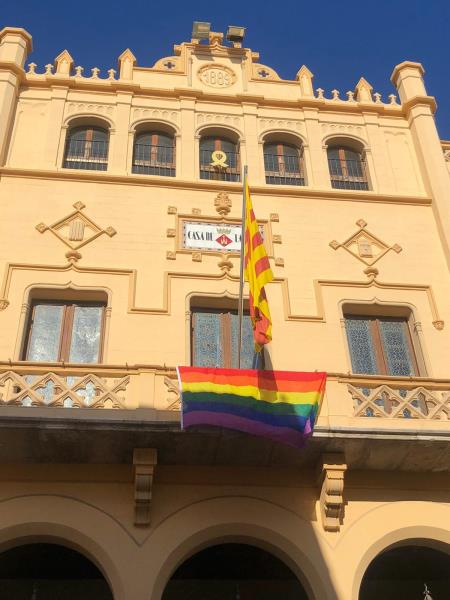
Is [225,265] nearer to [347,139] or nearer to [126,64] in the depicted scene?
[347,139]

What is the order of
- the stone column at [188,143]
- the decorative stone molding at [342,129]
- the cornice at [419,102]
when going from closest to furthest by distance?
the stone column at [188,143], the decorative stone molding at [342,129], the cornice at [419,102]

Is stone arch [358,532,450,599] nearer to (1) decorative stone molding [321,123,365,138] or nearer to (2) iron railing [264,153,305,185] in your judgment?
(2) iron railing [264,153,305,185]

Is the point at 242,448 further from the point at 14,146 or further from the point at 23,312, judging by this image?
the point at 14,146

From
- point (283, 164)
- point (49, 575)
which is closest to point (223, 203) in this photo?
point (283, 164)

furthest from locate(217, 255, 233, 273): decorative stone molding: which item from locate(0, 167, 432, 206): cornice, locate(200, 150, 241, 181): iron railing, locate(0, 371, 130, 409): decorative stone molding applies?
locate(0, 371, 130, 409): decorative stone molding

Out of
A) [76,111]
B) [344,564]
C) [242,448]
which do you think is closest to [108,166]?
[76,111]

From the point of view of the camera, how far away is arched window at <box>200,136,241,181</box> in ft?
58.1

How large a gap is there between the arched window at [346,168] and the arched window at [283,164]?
813 millimetres

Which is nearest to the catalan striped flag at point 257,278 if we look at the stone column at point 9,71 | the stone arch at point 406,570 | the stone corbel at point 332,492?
the stone corbel at point 332,492

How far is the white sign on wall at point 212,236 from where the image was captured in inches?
615

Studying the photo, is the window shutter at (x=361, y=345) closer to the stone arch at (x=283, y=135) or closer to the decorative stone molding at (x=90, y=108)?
the stone arch at (x=283, y=135)

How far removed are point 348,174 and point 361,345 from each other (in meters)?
5.43

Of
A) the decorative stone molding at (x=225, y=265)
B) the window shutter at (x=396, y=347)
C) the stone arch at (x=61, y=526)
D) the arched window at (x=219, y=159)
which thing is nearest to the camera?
the stone arch at (x=61, y=526)

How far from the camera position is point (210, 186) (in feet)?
55.2
